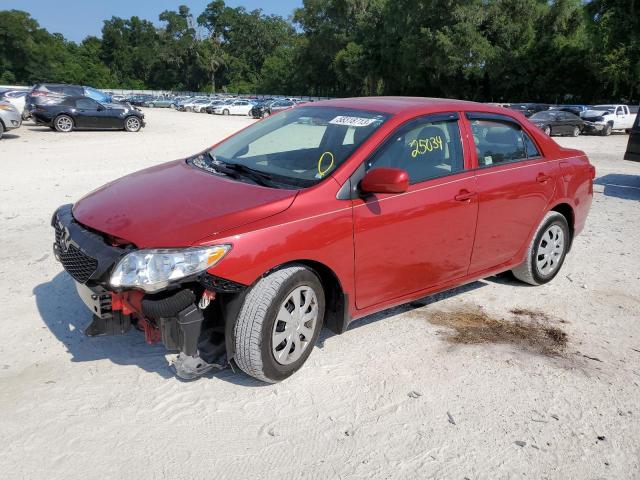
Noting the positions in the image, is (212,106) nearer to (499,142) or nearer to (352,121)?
(499,142)

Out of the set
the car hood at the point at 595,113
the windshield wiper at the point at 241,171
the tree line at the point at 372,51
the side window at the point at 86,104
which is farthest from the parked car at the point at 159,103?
the windshield wiper at the point at 241,171

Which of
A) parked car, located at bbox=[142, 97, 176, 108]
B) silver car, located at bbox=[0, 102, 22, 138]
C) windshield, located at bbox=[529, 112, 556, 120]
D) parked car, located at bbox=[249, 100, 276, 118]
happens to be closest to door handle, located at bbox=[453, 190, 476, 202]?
silver car, located at bbox=[0, 102, 22, 138]

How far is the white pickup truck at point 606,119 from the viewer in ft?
90.9

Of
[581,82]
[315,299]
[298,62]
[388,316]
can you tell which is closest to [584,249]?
[388,316]

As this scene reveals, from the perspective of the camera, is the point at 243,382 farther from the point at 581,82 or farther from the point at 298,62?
the point at 298,62

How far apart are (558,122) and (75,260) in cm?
2677

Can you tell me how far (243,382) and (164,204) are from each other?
4.04ft

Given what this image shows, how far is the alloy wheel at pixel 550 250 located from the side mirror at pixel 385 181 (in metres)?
2.26

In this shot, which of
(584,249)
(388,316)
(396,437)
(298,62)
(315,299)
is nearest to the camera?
(396,437)

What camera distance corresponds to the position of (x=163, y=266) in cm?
305

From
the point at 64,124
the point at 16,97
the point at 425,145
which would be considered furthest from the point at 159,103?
the point at 425,145

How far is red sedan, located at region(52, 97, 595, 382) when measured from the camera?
123 inches

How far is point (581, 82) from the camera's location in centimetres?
5019

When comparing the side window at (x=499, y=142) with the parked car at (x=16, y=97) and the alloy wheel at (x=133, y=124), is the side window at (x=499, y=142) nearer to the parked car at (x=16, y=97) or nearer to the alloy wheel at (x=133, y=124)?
the alloy wheel at (x=133, y=124)
